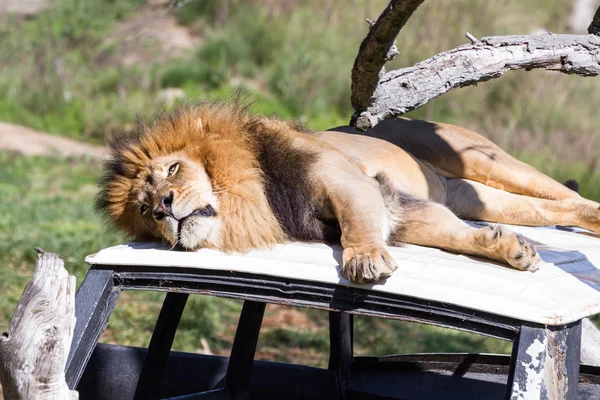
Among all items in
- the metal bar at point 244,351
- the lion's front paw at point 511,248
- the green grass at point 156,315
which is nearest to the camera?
the lion's front paw at point 511,248

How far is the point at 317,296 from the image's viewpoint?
2125 mm

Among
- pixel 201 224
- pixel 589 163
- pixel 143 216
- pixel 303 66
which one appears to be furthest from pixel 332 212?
pixel 303 66

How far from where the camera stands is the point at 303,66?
11.7 m

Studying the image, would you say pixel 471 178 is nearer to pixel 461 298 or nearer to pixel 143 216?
pixel 143 216

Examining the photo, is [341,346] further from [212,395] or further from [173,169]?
[173,169]

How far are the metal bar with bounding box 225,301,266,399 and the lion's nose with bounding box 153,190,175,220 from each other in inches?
19.4

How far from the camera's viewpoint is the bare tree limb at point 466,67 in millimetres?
2969

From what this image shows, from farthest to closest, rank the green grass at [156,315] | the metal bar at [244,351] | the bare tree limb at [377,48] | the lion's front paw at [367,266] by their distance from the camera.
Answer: the green grass at [156,315] < the metal bar at [244,351] < the bare tree limb at [377,48] < the lion's front paw at [367,266]

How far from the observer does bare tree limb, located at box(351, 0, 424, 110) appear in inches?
109

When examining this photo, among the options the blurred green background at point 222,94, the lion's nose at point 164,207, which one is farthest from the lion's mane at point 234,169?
the blurred green background at point 222,94

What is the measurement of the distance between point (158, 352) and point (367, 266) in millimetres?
1034

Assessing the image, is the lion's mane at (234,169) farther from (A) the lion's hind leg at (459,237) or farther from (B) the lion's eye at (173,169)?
(A) the lion's hind leg at (459,237)

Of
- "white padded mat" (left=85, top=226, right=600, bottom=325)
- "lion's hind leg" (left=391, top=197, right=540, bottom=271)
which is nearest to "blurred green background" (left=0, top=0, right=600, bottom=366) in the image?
"lion's hind leg" (left=391, top=197, right=540, bottom=271)

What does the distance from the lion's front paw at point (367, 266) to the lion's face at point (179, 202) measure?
0.64 m
